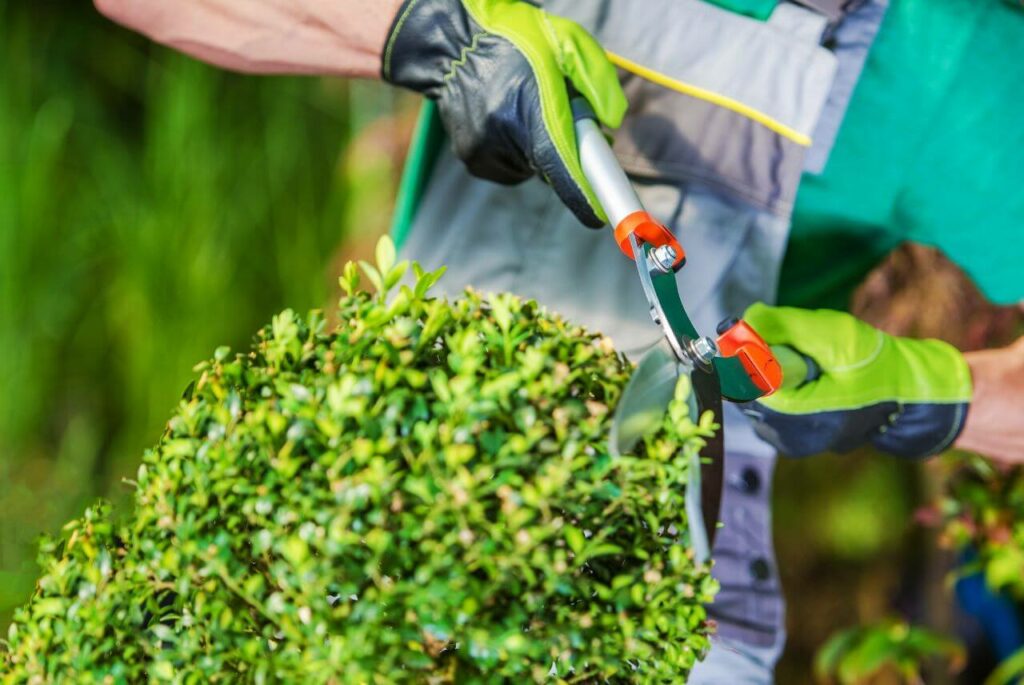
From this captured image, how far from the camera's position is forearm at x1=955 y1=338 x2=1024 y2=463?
110 cm

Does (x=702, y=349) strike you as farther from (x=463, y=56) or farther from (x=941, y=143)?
(x=941, y=143)

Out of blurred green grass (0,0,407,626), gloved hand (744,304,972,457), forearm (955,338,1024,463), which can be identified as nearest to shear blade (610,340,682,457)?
gloved hand (744,304,972,457)

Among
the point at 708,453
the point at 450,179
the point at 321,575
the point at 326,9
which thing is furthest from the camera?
the point at 450,179

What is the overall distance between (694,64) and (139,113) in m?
1.46

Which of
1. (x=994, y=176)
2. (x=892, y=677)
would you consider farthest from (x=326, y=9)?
(x=892, y=677)

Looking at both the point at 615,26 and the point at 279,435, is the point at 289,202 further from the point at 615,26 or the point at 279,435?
the point at 279,435

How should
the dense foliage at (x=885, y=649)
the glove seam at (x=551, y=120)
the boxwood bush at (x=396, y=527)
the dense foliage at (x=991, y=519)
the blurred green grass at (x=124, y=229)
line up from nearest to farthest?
the boxwood bush at (x=396, y=527) < the glove seam at (x=551, y=120) < the dense foliage at (x=991, y=519) < the dense foliage at (x=885, y=649) < the blurred green grass at (x=124, y=229)

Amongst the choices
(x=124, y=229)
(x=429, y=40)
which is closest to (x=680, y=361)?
(x=429, y=40)

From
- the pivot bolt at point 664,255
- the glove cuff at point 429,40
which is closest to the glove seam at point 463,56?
the glove cuff at point 429,40

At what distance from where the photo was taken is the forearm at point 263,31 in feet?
3.12

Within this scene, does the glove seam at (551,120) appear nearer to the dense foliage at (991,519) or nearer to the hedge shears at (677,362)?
the hedge shears at (677,362)

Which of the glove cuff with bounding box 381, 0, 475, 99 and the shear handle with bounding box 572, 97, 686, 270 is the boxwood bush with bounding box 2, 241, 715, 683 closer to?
the shear handle with bounding box 572, 97, 686, 270

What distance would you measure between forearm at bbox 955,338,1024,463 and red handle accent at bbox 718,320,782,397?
0.52 m

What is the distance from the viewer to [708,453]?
0.68 metres
